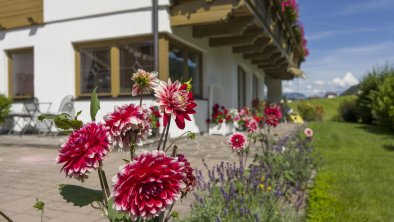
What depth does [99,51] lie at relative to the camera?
949cm

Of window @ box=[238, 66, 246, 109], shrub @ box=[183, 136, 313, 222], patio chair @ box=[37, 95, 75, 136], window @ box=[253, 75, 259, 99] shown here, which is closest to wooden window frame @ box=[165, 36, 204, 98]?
patio chair @ box=[37, 95, 75, 136]

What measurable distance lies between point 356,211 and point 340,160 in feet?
11.8

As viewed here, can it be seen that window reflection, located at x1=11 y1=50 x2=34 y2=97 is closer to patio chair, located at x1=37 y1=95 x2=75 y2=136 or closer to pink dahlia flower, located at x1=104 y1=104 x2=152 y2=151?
patio chair, located at x1=37 y1=95 x2=75 y2=136

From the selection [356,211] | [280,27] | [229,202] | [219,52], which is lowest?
[356,211]

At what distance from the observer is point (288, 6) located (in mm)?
13734

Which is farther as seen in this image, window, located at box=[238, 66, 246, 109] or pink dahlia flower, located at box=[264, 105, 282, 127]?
window, located at box=[238, 66, 246, 109]

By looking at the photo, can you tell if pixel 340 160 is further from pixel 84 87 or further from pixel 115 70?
pixel 84 87

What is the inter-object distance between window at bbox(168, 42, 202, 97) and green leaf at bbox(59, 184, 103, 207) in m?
7.17

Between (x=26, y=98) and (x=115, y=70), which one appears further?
(x=26, y=98)

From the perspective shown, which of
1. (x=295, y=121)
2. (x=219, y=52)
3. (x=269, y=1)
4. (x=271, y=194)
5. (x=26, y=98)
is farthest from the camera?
(x=295, y=121)

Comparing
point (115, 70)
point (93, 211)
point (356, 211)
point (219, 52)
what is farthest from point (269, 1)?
point (93, 211)

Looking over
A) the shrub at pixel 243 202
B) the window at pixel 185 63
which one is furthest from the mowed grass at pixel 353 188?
the window at pixel 185 63

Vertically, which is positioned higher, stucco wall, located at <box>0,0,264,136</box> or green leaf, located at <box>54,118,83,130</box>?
stucco wall, located at <box>0,0,264,136</box>

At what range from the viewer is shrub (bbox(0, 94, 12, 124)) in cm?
945
